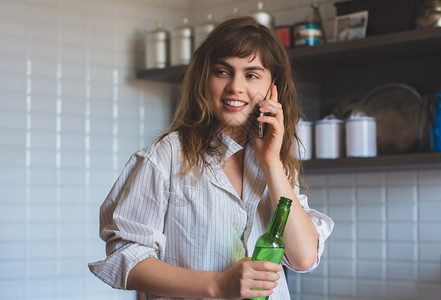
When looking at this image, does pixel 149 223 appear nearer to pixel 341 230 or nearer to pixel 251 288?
pixel 251 288

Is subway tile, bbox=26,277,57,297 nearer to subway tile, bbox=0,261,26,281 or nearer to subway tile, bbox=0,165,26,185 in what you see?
subway tile, bbox=0,261,26,281

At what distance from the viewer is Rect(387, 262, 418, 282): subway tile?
6.45ft

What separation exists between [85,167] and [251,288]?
1.51 m

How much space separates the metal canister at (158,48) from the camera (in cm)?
227

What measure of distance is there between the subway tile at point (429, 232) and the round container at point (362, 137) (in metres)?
0.33

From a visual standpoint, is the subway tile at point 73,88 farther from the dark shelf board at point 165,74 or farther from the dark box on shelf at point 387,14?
the dark box on shelf at point 387,14

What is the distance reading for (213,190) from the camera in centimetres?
98

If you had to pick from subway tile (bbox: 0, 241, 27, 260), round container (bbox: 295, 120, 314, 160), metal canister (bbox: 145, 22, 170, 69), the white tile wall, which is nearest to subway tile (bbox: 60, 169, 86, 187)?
the white tile wall

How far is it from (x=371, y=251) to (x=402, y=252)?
0.11 m

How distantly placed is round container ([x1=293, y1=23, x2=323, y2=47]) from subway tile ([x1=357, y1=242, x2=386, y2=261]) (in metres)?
0.69

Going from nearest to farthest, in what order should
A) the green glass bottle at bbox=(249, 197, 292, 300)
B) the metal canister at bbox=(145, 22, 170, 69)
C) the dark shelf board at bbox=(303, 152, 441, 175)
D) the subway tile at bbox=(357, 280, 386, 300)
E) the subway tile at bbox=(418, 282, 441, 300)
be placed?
the green glass bottle at bbox=(249, 197, 292, 300) < the dark shelf board at bbox=(303, 152, 441, 175) < the subway tile at bbox=(418, 282, 441, 300) < the subway tile at bbox=(357, 280, 386, 300) < the metal canister at bbox=(145, 22, 170, 69)

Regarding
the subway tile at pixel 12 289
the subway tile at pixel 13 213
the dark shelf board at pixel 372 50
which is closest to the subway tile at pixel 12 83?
the subway tile at pixel 13 213

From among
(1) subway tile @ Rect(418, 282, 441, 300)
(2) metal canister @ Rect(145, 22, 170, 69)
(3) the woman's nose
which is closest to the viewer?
(3) the woman's nose

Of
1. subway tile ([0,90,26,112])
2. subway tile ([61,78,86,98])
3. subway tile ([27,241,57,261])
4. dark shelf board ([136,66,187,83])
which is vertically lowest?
subway tile ([27,241,57,261])
